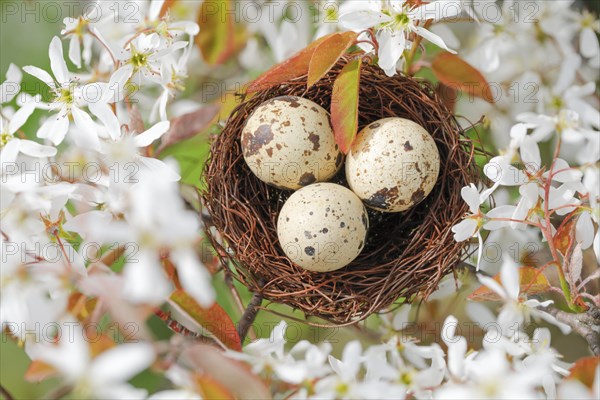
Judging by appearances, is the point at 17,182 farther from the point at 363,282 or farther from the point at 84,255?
the point at 363,282

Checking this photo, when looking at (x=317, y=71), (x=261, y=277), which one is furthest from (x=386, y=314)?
(x=317, y=71)

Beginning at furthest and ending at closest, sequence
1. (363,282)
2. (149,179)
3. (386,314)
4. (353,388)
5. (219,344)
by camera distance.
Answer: (386,314) < (363,282) < (219,344) < (353,388) < (149,179)

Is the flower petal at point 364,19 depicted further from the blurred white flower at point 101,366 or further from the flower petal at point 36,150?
the blurred white flower at point 101,366

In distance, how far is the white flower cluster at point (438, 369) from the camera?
0.63m

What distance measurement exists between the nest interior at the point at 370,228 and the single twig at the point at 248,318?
0.06 feet

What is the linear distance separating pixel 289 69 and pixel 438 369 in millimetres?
452

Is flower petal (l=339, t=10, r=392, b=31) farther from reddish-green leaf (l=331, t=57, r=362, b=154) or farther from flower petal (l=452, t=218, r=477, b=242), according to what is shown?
flower petal (l=452, t=218, r=477, b=242)

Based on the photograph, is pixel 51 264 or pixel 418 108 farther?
pixel 418 108

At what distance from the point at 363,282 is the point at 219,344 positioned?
0.87 ft

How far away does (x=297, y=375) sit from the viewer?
712mm

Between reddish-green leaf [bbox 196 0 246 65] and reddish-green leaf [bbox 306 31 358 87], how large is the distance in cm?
34

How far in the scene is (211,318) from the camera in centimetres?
88

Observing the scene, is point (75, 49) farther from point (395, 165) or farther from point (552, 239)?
point (552, 239)

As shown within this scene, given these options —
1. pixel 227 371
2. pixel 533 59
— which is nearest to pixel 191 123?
pixel 227 371
